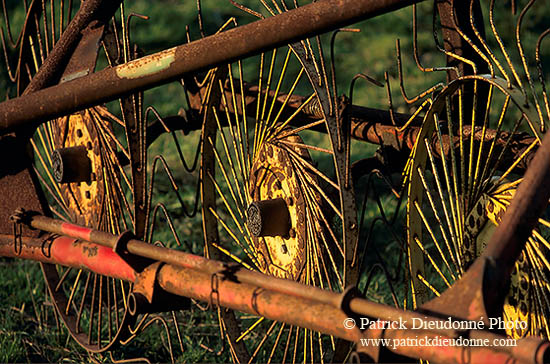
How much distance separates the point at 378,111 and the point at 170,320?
148 cm

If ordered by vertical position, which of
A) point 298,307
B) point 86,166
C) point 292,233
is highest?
point 86,166

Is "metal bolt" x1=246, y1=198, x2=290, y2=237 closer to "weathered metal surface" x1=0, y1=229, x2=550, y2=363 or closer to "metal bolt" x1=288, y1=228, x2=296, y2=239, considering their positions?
"metal bolt" x1=288, y1=228, x2=296, y2=239

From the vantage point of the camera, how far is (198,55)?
7.29 feet

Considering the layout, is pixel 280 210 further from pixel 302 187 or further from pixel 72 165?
pixel 72 165

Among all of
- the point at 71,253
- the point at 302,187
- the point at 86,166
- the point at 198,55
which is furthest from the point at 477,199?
the point at 86,166

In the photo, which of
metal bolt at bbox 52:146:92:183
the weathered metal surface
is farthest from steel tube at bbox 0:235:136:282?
metal bolt at bbox 52:146:92:183

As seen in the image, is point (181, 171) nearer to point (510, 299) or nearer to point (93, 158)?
point (93, 158)

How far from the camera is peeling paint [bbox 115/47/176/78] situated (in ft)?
7.46

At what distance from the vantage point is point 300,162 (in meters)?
2.86

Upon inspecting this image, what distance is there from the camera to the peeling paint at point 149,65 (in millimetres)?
2273

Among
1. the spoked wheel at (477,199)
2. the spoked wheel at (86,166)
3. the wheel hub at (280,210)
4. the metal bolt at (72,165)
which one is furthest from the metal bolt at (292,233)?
the metal bolt at (72,165)

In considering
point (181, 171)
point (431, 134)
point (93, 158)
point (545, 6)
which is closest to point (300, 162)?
point (431, 134)

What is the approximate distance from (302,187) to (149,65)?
716 mm

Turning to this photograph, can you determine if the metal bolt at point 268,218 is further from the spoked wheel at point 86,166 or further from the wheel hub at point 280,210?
the spoked wheel at point 86,166
